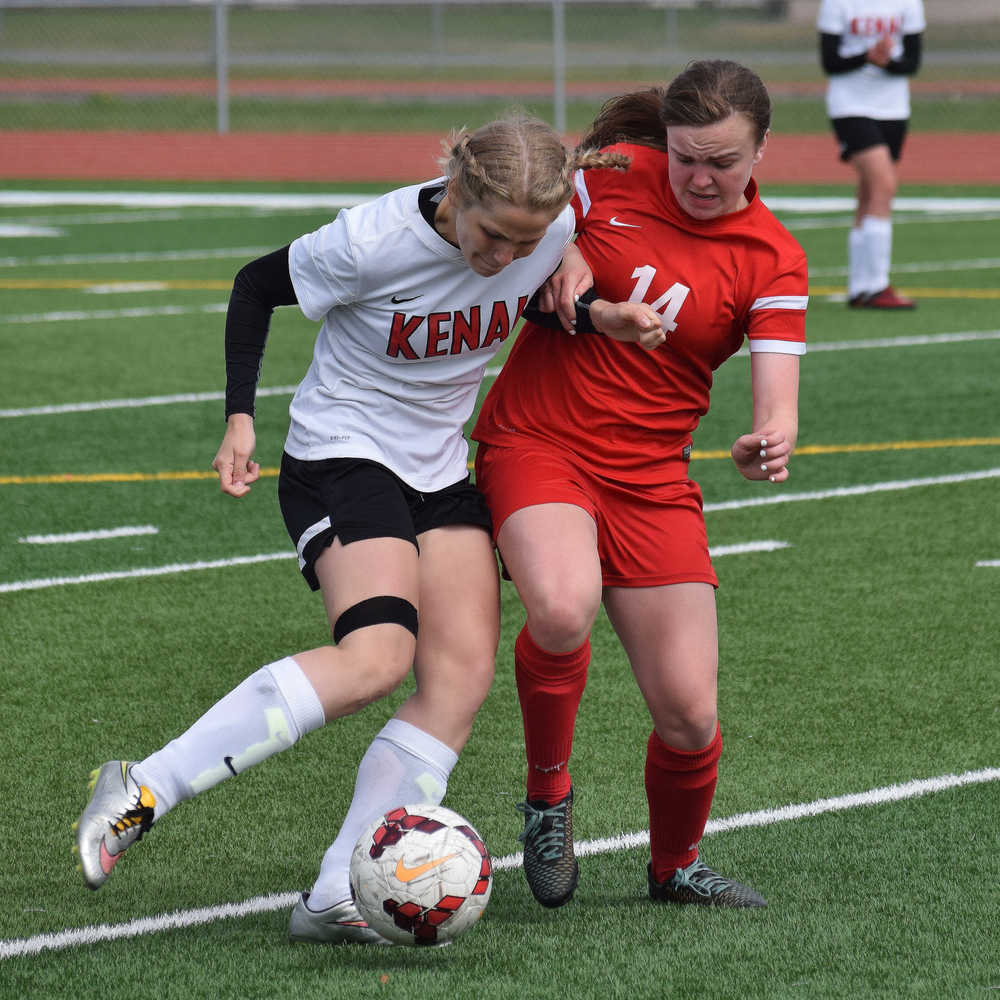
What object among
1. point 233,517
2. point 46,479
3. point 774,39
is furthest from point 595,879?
point 774,39

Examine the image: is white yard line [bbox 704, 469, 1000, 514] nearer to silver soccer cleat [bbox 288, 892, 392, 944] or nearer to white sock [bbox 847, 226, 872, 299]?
silver soccer cleat [bbox 288, 892, 392, 944]

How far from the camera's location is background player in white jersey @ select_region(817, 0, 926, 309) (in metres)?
12.4

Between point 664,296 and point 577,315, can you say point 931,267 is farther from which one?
point 577,315

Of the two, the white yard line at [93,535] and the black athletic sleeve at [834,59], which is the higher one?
the black athletic sleeve at [834,59]

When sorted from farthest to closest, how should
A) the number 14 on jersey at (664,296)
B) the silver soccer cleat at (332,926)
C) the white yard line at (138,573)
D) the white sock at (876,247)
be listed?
the white sock at (876,247) → the white yard line at (138,573) → the number 14 on jersey at (664,296) → the silver soccer cleat at (332,926)

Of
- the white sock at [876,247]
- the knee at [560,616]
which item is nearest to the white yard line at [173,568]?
the knee at [560,616]

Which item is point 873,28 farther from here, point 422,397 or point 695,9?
point 695,9

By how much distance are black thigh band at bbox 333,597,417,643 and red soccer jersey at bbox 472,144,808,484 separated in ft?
2.18

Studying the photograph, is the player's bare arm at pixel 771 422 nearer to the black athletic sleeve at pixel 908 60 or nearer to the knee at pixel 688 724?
the knee at pixel 688 724

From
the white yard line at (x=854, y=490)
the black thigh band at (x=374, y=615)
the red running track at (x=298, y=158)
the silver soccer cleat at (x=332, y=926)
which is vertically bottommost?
the red running track at (x=298, y=158)

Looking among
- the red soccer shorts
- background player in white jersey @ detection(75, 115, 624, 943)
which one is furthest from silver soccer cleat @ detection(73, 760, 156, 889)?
the red soccer shorts

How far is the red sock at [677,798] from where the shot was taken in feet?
12.7

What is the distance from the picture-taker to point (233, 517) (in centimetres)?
729

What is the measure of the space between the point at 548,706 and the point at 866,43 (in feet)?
31.6
